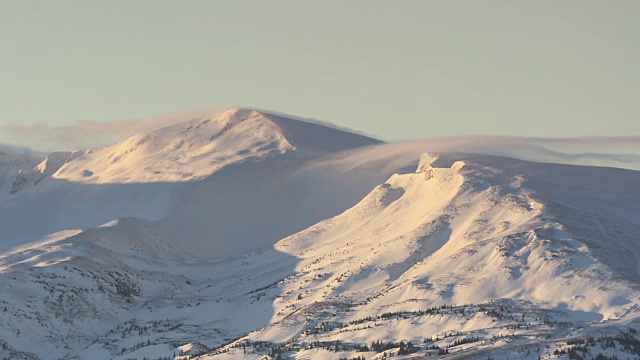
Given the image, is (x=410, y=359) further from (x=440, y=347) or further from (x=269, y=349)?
(x=269, y=349)

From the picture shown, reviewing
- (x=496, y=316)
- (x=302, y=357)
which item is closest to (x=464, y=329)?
(x=496, y=316)

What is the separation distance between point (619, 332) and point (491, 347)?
15.4 metres

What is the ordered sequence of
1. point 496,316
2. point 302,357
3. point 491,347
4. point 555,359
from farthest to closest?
point 496,316 < point 302,357 < point 491,347 < point 555,359

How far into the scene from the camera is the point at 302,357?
186 meters

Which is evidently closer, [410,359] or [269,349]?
[410,359]

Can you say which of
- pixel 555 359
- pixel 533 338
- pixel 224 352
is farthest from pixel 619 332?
pixel 224 352

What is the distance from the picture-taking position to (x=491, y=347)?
556ft

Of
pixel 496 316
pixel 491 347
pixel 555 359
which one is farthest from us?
pixel 496 316

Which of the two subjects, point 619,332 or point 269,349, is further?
point 269,349

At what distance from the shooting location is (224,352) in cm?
19938

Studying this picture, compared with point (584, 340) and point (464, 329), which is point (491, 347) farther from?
point (464, 329)

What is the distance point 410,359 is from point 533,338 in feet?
51.8

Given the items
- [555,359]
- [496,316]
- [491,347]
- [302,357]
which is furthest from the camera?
[496,316]

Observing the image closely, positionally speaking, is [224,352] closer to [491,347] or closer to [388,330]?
[388,330]
